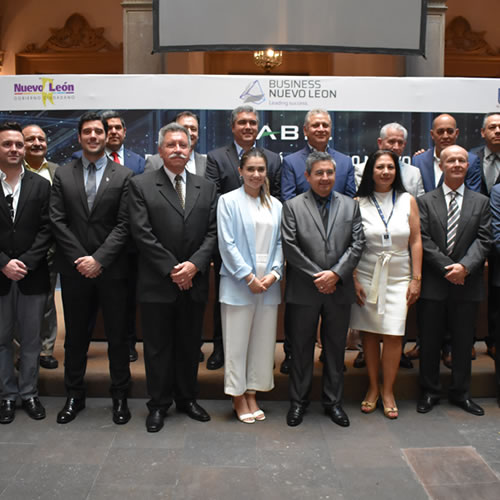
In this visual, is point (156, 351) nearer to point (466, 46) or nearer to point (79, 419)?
point (79, 419)

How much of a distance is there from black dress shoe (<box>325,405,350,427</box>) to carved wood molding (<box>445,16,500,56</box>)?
932 centimetres

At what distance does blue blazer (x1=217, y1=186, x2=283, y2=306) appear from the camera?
3666 millimetres

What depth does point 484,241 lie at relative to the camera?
3.88 meters

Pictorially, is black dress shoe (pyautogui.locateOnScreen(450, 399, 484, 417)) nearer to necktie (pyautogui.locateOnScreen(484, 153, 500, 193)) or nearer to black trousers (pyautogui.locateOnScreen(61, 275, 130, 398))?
necktie (pyautogui.locateOnScreen(484, 153, 500, 193))

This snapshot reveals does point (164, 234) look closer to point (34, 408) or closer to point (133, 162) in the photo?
point (133, 162)

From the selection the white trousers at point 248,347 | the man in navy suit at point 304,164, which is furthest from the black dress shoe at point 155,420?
the man in navy suit at point 304,164

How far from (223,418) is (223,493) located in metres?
0.94

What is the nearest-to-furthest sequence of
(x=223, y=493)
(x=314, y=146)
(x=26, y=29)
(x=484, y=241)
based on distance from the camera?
1. (x=223, y=493)
2. (x=484, y=241)
3. (x=314, y=146)
4. (x=26, y=29)

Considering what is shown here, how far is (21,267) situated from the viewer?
3.64 metres

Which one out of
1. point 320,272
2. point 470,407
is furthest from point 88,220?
point 470,407

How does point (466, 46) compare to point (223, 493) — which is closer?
point (223, 493)

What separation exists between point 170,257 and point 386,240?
1371 millimetres

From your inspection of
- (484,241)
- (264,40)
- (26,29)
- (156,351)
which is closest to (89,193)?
(156,351)

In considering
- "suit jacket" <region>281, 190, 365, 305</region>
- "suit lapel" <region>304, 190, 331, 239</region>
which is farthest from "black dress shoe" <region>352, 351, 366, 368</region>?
"suit lapel" <region>304, 190, 331, 239</region>
